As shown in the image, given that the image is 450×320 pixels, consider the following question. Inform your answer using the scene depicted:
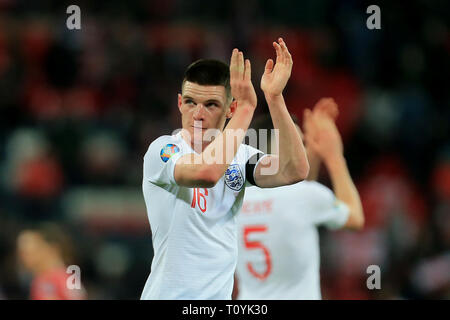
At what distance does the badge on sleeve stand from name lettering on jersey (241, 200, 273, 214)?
2009mm

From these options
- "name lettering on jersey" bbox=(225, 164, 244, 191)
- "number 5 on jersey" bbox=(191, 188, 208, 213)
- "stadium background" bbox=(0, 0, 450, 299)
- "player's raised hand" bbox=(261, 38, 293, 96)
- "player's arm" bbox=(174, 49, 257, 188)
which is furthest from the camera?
"stadium background" bbox=(0, 0, 450, 299)

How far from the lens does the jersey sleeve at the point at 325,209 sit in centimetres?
587

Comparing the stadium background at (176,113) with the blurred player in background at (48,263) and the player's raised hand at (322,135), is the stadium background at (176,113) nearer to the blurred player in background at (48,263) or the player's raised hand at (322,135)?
the blurred player in background at (48,263)

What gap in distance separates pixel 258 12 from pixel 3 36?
4.43m

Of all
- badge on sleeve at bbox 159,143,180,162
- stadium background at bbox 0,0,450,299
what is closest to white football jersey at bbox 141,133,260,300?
badge on sleeve at bbox 159,143,180,162

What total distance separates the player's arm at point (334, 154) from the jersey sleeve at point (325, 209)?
9 cm

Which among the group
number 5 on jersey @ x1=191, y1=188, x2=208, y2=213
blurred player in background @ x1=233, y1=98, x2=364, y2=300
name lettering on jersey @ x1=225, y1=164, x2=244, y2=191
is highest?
name lettering on jersey @ x1=225, y1=164, x2=244, y2=191

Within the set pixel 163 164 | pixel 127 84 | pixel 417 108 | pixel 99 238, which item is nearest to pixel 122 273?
pixel 99 238

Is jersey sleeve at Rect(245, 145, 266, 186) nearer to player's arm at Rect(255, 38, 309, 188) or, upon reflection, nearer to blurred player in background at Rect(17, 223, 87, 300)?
player's arm at Rect(255, 38, 309, 188)

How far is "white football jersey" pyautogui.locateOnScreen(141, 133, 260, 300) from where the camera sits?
3932 millimetres

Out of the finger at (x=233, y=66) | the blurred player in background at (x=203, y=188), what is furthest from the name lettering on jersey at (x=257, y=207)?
the finger at (x=233, y=66)

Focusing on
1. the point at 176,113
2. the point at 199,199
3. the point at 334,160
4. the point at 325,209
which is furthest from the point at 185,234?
the point at 176,113

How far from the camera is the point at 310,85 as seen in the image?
38.8 ft

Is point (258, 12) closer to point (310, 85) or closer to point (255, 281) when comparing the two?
point (310, 85)
